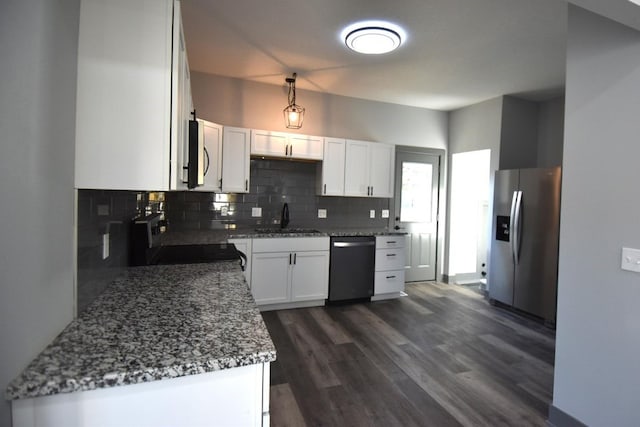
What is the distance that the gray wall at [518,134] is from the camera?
14.0 feet

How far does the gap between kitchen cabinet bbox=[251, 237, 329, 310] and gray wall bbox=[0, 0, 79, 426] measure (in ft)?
Answer: 8.14

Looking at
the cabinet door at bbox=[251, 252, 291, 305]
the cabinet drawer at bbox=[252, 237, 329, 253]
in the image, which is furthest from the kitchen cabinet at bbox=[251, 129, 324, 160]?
the cabinet door at bbox=[251, 252, 291, 305]

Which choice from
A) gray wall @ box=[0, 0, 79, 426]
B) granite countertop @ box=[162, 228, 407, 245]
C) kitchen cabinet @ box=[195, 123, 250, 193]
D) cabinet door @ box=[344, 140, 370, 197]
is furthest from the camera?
cabinet door @ box=[344, 140, 370, 197]

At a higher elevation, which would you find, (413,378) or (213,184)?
(213,184)

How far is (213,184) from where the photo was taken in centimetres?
343

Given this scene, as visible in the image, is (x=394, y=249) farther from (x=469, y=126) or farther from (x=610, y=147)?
(x=610, y=147)

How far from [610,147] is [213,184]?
3.23 m

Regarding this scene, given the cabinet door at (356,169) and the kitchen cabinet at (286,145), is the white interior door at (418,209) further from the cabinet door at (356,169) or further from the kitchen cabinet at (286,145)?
the kitchen cabinet at (286,145)

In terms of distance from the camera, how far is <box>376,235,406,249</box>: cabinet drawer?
408 centimetres

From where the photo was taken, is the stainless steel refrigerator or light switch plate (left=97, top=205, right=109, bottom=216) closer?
light switch plate (left=97, top=205, right=109, bottom=216)

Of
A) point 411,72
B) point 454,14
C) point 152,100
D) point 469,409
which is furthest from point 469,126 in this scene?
point 152,100

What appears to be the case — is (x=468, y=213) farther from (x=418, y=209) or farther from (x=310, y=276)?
(x=310, y=276)

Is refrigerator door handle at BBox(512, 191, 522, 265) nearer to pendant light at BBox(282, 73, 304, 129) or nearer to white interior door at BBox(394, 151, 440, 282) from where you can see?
white interior door at BBox(394, 151, 440, 282)

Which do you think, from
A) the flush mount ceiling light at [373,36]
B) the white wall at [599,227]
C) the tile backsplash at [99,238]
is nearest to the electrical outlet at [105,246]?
the tile backsplash at [99,238]
